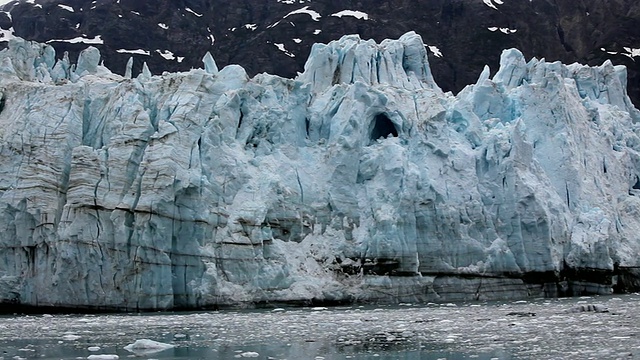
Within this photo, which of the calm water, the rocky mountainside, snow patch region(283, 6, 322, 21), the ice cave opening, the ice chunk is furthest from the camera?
snow patch region(283, 6, 322, 21)

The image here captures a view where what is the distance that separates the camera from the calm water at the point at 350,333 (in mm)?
10641

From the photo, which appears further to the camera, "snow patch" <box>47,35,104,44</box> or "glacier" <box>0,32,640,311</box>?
"snow patch" <box>47,35,104,44</box>

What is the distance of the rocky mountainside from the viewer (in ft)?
172

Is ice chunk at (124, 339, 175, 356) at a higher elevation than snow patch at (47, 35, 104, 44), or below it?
below

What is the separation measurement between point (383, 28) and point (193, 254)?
37.9 metres

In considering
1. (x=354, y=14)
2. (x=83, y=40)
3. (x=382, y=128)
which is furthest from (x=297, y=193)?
(x=354, y=14)

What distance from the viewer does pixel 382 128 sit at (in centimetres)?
2344

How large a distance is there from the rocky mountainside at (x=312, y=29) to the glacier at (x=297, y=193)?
92.2 ft

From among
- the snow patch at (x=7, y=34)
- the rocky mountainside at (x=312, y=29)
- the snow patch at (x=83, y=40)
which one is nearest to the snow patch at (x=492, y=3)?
the rocky mountainside at (x=312, y=29)

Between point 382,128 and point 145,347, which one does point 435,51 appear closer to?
point 382,128

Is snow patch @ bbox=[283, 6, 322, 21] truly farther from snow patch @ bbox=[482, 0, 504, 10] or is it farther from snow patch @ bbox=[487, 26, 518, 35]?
snow patch @ bbox=[482, 0, 504, 10]

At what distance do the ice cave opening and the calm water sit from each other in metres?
5.96

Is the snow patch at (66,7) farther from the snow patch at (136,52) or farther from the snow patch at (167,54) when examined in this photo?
the snow patch at (167,54)

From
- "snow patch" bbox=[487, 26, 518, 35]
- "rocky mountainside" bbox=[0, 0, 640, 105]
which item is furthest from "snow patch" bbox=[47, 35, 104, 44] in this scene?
"snow patch" bbox=[487, 26, 518, 35]
